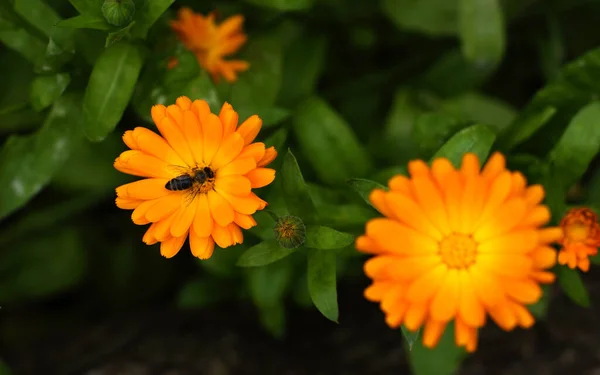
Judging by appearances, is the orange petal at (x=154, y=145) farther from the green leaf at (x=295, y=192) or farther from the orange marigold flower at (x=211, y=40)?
the orange marigold flower at (x=211, y=40)

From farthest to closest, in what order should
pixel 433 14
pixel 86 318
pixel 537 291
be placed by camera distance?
pixel 86 318 < pixel 433 14 < pixel 537 291

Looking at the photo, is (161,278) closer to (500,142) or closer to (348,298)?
(348,298)

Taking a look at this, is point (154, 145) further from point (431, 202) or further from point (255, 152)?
point (431, 202)

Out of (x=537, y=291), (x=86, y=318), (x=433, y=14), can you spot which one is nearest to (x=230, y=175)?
(x=537, y=291)

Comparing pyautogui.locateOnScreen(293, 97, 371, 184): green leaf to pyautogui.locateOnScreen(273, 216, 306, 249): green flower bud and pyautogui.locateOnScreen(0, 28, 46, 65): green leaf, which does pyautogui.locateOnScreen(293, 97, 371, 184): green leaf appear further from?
pyautogui.locateOnScreen(0, 28, 46, 65): green leaf

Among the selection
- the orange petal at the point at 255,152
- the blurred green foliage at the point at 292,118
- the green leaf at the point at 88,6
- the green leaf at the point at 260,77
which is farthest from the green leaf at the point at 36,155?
the orange petal at the point at 255,152

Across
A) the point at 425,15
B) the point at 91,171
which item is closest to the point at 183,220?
the point at 91,171
